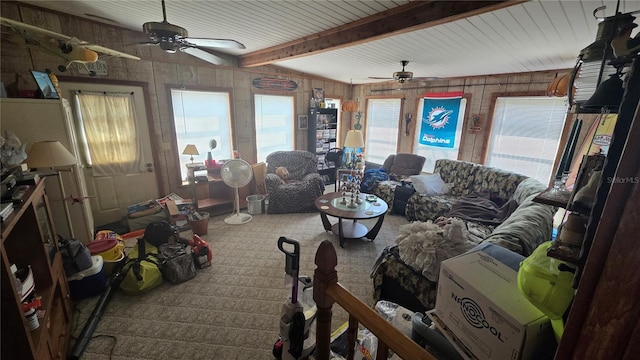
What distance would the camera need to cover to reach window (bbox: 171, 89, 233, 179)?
3982mm

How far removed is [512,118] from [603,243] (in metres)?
4.70

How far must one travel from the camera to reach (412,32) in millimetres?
2529

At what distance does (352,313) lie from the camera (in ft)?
3.15

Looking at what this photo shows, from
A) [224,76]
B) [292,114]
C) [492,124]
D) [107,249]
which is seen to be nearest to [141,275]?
[107,249]

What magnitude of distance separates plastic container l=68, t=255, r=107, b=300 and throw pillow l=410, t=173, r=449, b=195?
3938 mm

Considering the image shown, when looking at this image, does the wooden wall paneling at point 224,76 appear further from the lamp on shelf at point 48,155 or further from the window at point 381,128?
the window at point 381,128

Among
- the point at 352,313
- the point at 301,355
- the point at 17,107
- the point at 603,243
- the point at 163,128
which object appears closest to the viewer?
the point at 603,243

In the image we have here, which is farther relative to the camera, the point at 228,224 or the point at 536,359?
the point at 228,224

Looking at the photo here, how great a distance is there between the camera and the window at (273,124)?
4.98 metres

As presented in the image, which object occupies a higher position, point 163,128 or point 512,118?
point 512,118

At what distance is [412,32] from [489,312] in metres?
2.53

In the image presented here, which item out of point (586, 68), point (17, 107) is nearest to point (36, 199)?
point (17, 107)

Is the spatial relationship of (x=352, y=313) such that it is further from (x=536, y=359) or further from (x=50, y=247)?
(x=50, y=247)

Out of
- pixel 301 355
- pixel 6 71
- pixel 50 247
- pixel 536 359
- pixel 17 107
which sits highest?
pixel 6 71
